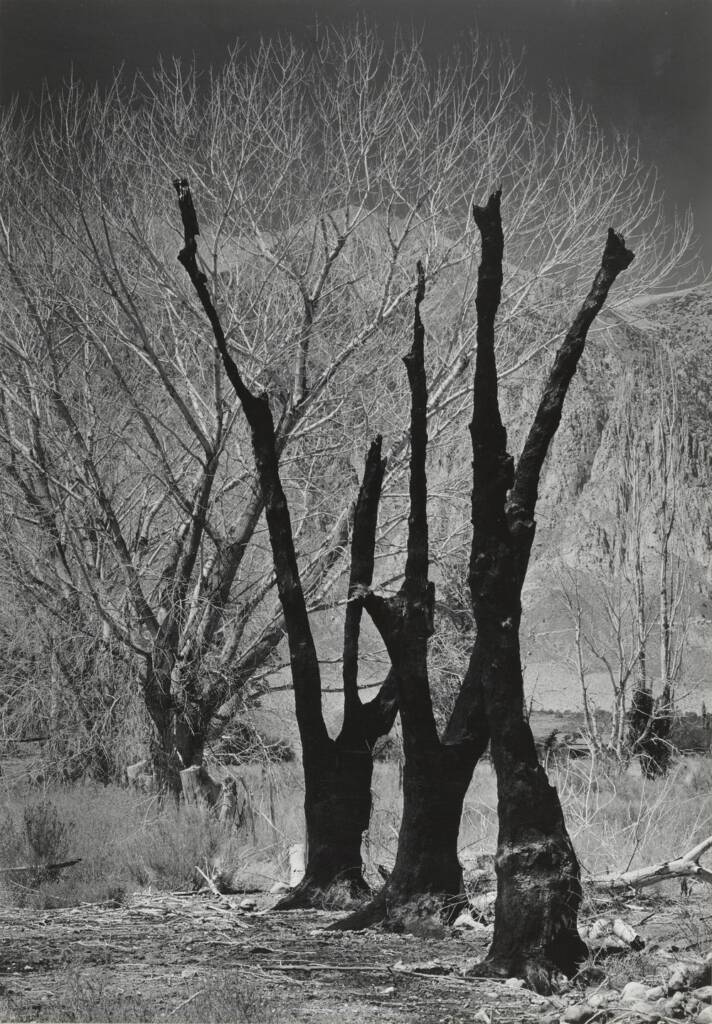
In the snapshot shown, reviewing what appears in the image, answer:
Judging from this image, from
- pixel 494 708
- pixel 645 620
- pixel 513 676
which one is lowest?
pixel 494 708

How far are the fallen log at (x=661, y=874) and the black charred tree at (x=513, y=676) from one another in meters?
0.82

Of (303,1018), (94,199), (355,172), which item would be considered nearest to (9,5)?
(94,199)

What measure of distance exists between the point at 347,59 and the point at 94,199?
3.50 m

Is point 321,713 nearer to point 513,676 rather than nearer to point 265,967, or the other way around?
point 513,676

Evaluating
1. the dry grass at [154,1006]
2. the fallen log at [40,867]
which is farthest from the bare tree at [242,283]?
the dry grass at [154,1006]

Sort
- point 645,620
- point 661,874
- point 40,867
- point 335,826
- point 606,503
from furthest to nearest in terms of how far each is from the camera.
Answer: point 606,503
point 645,620
point 40,867
point 335,826
point 661,874

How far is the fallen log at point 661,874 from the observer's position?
18.3 ft

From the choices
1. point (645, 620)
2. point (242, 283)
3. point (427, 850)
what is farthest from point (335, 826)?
point (645, 620)

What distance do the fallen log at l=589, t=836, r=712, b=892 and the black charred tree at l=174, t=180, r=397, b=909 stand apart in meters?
1.64

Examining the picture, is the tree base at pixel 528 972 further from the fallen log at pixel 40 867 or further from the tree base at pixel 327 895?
the fallen log at pixel 40 867

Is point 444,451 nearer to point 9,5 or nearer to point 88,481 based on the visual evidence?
point 88,481

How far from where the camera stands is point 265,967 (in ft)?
16.3

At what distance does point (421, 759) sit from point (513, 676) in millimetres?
1091

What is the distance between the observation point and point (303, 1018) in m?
4.18
